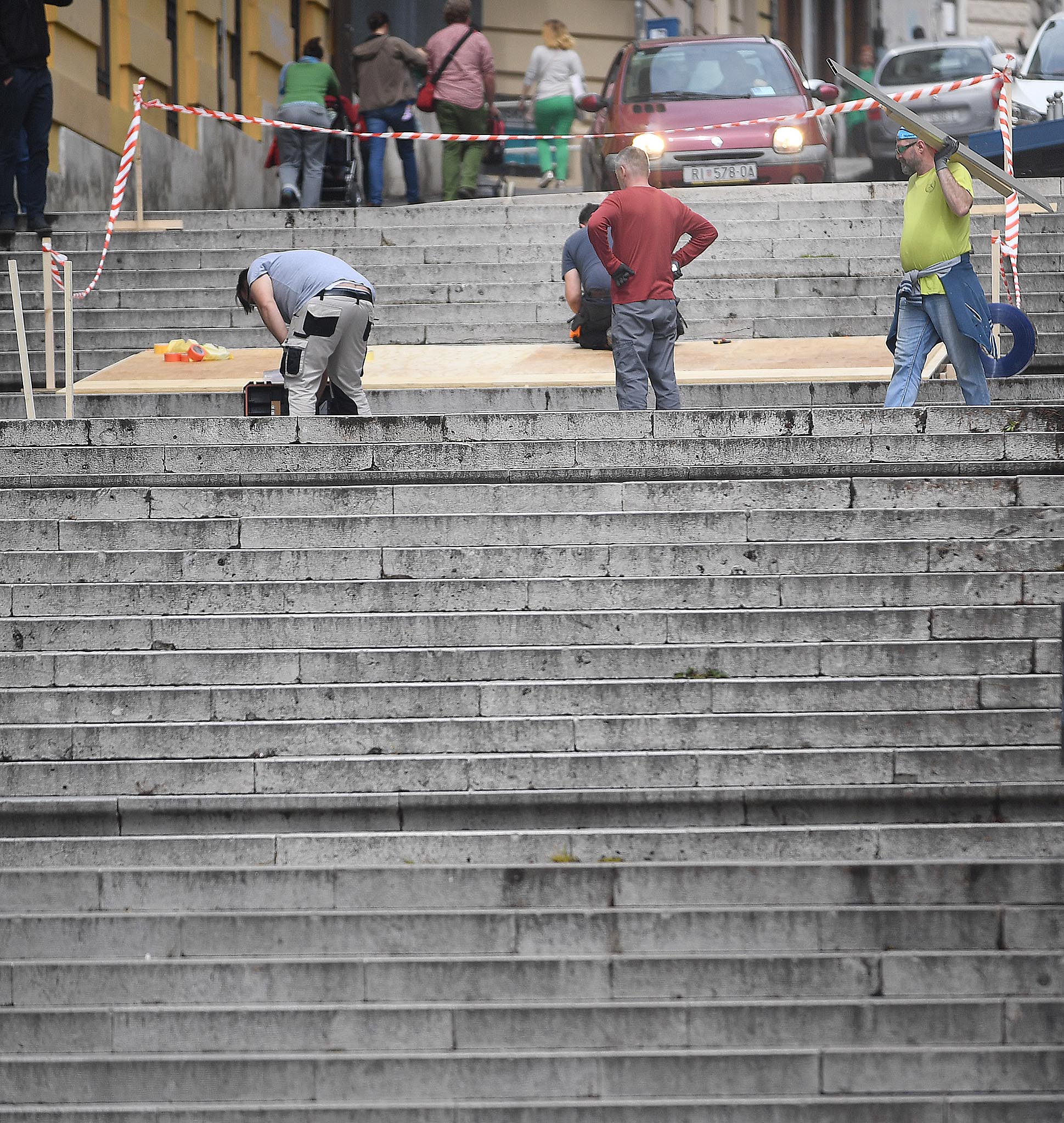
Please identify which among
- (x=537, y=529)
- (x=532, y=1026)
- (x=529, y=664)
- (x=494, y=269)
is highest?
(x=494, y=269)

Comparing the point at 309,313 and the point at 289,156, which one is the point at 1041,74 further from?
the point at 309,313

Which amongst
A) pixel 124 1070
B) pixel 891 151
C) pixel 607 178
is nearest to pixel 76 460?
pixel 124 1070

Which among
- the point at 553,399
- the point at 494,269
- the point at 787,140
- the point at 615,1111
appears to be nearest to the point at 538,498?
the point at 553,399

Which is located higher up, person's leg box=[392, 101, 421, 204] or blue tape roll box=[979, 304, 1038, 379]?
person's leg box=[392, 101, 421, 204]

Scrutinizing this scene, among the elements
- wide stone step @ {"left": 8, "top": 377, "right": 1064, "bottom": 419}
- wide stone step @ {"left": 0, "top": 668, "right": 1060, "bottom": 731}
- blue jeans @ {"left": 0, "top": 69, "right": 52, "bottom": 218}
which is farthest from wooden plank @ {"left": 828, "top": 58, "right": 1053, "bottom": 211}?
blue jeans @ {"left": 0, "top": 69, "right": 52, "bottom": 218}

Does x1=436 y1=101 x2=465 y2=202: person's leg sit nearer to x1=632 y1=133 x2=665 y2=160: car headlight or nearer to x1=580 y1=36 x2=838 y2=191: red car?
x1=580 y1=36 x2=838 y2=191: red car

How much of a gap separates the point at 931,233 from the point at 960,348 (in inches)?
21.2

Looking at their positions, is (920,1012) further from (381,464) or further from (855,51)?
(855,51)

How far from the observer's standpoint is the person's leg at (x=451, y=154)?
52.5ft

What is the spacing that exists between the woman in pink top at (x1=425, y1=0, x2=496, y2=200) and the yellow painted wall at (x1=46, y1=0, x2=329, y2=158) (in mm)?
3107

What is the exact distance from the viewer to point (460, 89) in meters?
16.0

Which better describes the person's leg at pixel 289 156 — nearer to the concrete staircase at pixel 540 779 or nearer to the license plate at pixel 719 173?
the license plate at pixel 719 173

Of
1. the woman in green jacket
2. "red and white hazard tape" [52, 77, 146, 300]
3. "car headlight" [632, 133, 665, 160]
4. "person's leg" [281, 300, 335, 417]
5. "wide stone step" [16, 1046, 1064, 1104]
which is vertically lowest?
"wide stone step" [16, 1046, 1064, 1104]

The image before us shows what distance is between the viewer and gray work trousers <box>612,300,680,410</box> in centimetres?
919
